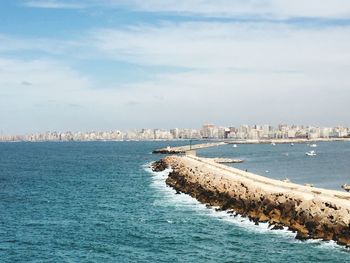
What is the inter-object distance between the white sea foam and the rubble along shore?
57cm

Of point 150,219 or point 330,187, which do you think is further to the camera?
point 330,187

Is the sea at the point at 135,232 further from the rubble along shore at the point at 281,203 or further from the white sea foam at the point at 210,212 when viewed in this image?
the rubble along shore at the point at 281,203

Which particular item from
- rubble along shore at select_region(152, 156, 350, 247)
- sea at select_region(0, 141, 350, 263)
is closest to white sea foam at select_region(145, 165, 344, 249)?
sea at select_region(0, 141, 350, 263)

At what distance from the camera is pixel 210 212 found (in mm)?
42188

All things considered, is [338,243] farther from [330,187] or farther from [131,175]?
[131,175]

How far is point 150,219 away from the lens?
40.2 metres

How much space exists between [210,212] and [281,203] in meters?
6.61

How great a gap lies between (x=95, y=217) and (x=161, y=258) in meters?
14.0

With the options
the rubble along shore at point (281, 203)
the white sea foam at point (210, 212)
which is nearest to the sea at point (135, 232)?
the white sea foam at point (210, 212)

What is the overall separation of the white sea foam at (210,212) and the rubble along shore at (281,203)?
574mm

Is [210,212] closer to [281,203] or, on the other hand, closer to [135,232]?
[281,203]

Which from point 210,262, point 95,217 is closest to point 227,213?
point 95,217

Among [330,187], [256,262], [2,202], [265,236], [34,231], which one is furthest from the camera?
[330,187]

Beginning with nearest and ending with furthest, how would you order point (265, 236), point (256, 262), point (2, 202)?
1. point (256, 262)
2. point (265, 236)
3. point (2, 202)
